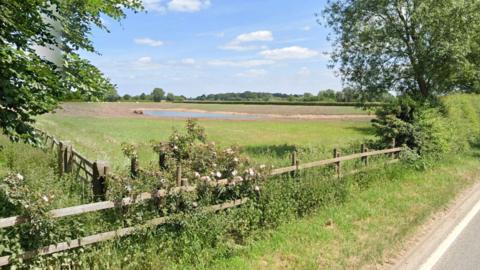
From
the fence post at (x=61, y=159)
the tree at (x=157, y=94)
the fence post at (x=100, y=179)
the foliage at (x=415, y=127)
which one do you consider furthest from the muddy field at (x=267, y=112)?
the tree at (x=157, y=94)

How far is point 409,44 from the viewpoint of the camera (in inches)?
792

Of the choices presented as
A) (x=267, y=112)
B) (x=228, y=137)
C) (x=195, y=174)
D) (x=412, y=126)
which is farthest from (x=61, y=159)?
(x=267, y=112)

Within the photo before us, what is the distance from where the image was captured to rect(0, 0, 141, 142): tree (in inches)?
221

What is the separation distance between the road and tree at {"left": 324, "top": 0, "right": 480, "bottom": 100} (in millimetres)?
10326

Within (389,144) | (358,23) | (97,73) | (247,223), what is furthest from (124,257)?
(358,23)

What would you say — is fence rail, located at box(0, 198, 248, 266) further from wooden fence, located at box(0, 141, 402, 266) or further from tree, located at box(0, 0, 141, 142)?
tree, located at box(0, 0, 141, 142)

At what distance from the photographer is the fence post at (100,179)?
20.9 ft

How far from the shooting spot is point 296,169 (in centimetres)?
900

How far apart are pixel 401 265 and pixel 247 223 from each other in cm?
246

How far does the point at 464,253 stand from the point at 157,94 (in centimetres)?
18193

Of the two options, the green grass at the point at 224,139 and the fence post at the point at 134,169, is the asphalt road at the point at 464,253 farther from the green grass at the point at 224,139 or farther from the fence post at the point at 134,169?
the fence post at the point at 134,169

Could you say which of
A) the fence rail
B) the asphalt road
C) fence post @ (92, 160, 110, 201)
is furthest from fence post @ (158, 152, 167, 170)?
the asphalt road

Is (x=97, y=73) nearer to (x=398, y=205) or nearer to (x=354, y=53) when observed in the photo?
(x=398, y=205)

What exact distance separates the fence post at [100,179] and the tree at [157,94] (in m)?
175
